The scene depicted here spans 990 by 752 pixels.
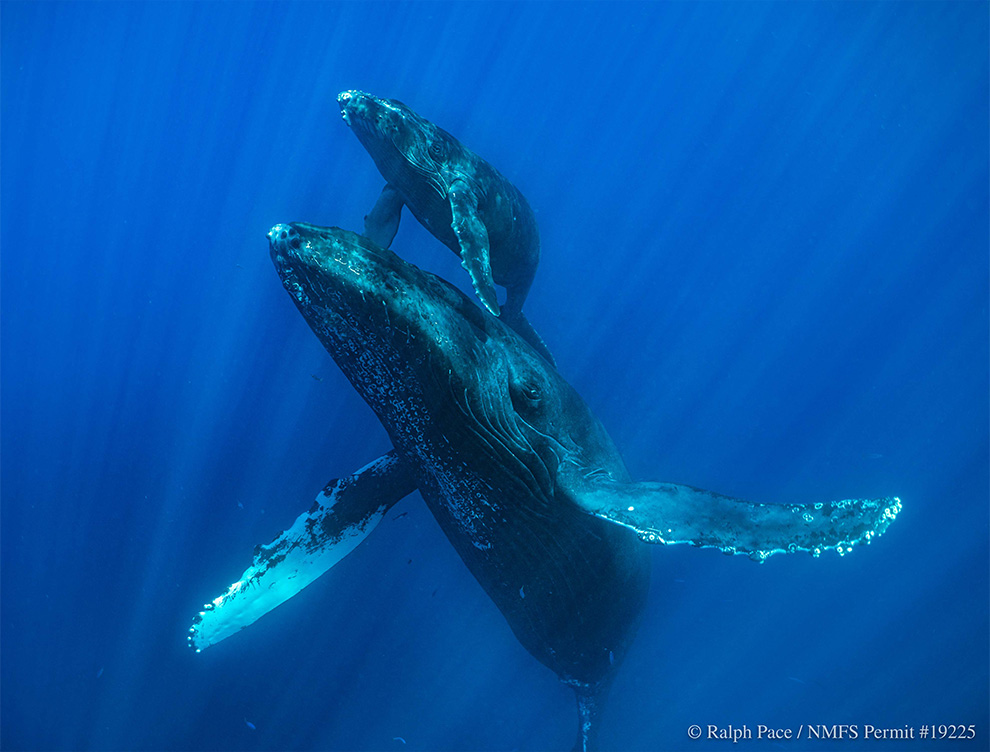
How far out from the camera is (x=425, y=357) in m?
3.31

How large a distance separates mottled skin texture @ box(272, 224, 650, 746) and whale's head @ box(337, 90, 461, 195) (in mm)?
2925

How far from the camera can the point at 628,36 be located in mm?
16375

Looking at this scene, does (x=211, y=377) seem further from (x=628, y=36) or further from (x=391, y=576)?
(x=628, y=36)

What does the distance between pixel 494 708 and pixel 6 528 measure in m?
13.0

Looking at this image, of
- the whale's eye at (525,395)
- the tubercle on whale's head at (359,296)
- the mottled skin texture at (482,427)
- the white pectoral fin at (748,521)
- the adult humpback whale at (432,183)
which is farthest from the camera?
the adult humpback whale at (432,183)

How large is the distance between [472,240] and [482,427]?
2.50m

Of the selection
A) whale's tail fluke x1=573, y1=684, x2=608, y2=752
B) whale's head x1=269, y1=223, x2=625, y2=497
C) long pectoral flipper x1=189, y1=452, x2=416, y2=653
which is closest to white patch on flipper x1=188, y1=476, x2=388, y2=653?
long pectoral flipper x1=189, y1=452, x2=416, y2=653

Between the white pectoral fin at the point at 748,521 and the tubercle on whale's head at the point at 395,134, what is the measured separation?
465cm

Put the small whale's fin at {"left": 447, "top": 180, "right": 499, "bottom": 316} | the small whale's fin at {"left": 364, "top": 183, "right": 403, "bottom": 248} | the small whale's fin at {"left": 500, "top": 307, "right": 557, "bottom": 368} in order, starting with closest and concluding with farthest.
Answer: the small whale's fin at {"left": 447, "top": 180, "right": 499, "bottom": 316} < the small whale's fin at {"left": 364, "top": 183, "right": 403, "bottom": 248} < the small whale's fin at {"left": 500, "top": 307, "right": 557, "bottom": 368}

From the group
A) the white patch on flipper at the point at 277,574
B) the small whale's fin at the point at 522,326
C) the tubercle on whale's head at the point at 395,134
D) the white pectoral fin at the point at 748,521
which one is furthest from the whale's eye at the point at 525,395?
the tubercle on whale's head at the point at 395,134

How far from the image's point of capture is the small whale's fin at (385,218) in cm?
663

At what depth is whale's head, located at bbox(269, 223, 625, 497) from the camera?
9.84 ft

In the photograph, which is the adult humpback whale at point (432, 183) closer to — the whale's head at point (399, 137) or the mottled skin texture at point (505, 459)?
the whale's head at point (399, 137)

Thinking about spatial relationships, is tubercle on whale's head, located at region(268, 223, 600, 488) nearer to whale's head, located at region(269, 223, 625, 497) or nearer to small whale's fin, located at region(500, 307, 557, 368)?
whale's head, located at region(269, 223, 625, 497)
